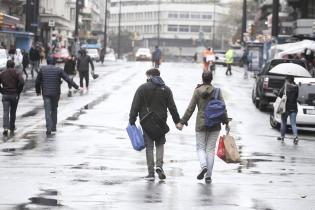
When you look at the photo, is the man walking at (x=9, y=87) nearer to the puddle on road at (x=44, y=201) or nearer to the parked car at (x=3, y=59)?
the puddle on road at (x=44, y=201)

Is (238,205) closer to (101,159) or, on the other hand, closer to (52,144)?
(101,159)

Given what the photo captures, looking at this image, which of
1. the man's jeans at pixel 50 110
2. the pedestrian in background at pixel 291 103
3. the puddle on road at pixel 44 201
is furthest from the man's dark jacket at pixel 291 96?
the puddle on road at pixel 44 201

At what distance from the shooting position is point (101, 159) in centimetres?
1461

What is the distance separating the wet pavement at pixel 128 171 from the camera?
1055cm

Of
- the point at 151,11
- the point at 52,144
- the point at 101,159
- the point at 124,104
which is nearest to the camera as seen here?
the point at 101,159

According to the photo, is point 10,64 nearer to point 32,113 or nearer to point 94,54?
point 32,113

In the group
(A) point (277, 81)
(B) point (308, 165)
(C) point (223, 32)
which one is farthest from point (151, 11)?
(B) point (308, 165)

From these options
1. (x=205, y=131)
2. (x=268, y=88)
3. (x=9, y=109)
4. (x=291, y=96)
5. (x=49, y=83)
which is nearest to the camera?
(x=205, y=131)

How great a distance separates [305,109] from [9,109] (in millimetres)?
7189

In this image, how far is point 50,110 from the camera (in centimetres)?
1852

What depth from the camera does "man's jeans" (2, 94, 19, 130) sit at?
18.1 m

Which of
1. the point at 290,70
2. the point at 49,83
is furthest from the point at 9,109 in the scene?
the point at 290,70

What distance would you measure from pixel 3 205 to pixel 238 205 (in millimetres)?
2730

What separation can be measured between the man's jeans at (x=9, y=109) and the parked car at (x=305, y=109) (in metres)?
6.61
